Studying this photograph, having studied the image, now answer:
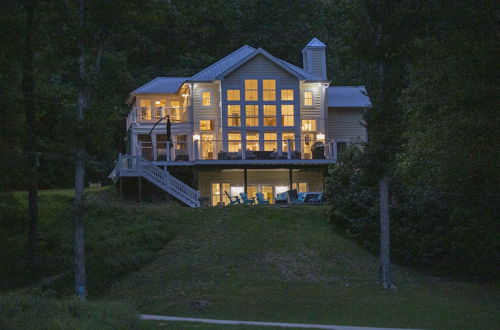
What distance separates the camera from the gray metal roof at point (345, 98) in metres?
42.8

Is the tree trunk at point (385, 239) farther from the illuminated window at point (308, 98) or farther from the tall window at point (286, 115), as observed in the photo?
the illuminated window at point (308, 98)

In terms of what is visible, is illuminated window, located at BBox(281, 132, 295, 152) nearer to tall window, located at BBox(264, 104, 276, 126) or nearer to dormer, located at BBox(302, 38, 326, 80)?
tall window, located at BBox(264, 104, 276, 126)

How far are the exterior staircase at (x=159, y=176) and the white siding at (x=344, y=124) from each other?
12068 mm

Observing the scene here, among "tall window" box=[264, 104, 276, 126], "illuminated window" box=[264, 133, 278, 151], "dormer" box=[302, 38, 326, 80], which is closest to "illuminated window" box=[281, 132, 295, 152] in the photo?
"illuminated window" box=[264, 133, 278, 151]

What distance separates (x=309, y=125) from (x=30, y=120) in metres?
18.9

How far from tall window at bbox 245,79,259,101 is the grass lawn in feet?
36.2

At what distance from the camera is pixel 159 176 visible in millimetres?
34875

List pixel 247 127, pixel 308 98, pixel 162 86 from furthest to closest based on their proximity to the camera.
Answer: pixel 162 86 < pixel 308 98 < pixel 247 127

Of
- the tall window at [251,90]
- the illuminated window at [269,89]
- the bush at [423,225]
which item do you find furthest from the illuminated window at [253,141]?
the bush at [423,225]

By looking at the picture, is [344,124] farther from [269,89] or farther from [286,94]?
[269,89]

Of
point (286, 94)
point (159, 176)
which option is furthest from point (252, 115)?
point (159, 176)

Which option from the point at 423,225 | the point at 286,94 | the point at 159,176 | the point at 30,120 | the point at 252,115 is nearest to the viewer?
the point at 423,225

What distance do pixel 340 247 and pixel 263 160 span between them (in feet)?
38.4

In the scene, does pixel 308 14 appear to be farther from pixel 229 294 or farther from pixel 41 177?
pixel 229 294
